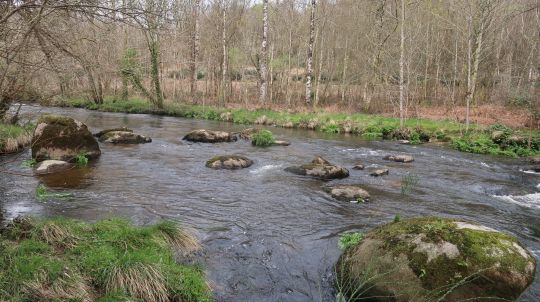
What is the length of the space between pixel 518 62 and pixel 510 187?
92.4 ft

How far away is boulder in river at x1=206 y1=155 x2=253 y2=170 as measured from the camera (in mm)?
13109

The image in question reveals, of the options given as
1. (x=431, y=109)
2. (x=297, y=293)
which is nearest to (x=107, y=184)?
(x=297, y=293)

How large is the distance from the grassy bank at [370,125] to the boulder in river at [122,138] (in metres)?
2.19

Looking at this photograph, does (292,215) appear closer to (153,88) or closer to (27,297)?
(27,297)

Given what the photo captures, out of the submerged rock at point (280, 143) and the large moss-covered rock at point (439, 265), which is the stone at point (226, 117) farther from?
the large moss-covered rock at point (439, 265)

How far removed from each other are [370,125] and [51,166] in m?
16.8

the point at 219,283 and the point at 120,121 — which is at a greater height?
the point at 120,121

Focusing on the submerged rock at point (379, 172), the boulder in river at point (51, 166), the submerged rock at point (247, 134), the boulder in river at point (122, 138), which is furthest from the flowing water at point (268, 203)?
the submerged rock at point (247, 134)

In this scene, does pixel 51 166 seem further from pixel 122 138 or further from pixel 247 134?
pixel 247 134

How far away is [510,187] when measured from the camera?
11805mm

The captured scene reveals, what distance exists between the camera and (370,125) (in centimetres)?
2327

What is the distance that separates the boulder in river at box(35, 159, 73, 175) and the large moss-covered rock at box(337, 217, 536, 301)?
9.24 m

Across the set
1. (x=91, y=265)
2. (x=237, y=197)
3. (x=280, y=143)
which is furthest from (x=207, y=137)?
(x=91, y=265)

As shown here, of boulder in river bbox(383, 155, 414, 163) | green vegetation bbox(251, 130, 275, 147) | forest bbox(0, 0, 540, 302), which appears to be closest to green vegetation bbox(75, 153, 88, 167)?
forest bbox(0, 0, 540, 302)
